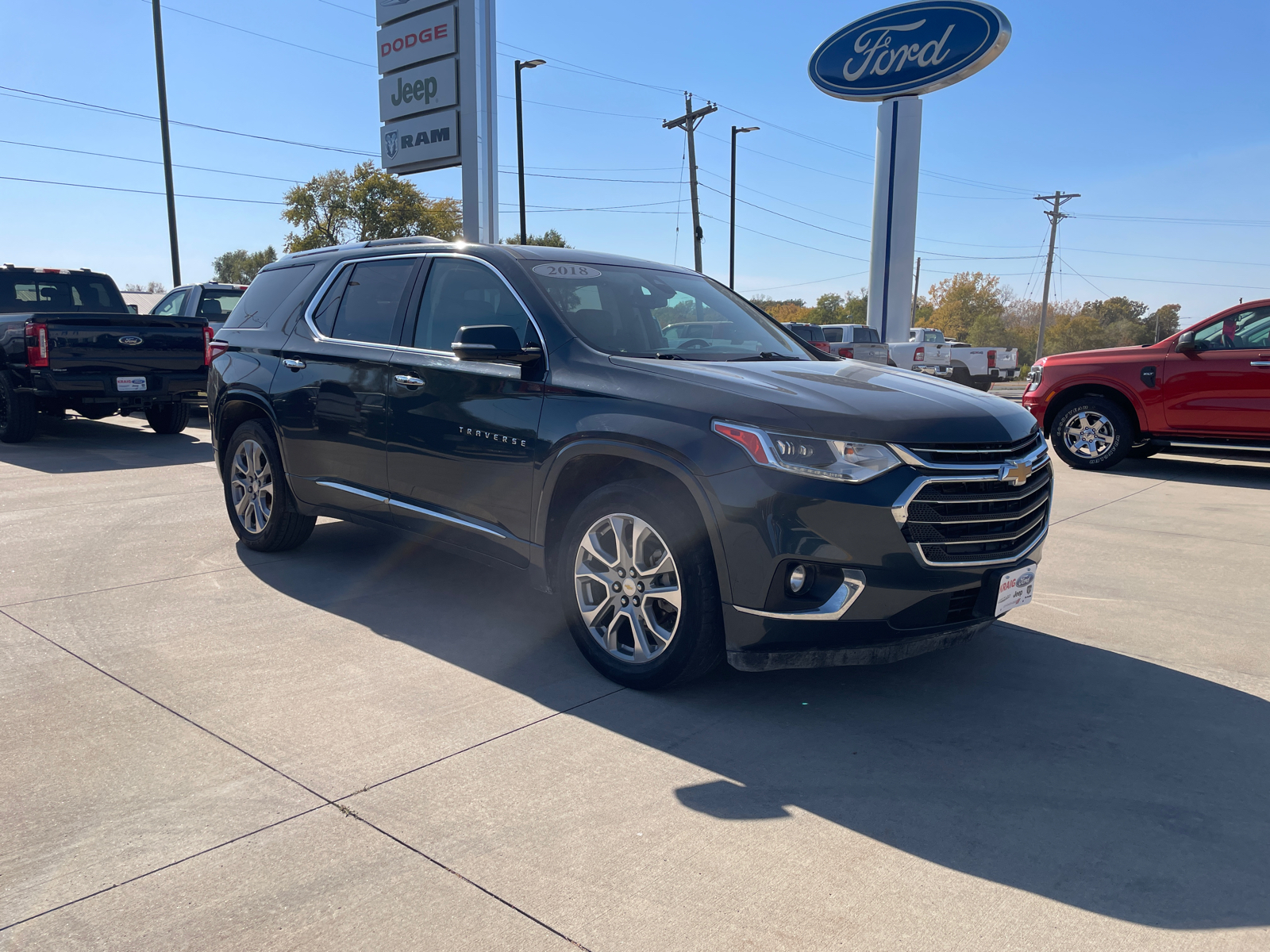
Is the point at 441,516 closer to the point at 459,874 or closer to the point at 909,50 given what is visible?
the point at 459,874

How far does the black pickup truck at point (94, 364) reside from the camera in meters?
10.4

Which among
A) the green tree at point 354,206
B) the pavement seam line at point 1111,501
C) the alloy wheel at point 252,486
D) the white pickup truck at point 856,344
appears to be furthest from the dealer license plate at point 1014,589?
the green tree at point 354,206

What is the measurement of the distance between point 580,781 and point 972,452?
5.96 ft

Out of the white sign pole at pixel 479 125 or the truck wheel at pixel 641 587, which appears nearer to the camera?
the truck wheel at pixel 641 587

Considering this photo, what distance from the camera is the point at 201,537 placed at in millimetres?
6434

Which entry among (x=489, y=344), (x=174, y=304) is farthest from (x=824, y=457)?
(x=174, y=304)

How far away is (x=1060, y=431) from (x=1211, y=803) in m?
8.18

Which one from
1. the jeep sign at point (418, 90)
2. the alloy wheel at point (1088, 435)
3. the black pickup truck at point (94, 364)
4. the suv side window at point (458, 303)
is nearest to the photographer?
the suv side window at point (458, 303)

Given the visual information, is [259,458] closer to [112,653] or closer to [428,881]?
[112,653]

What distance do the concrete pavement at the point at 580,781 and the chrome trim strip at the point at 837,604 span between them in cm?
46

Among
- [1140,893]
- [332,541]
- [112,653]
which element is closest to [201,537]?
[332,541]

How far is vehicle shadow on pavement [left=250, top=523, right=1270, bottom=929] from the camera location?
2627 mm

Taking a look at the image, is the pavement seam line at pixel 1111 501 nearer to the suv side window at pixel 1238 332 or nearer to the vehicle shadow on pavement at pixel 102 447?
the suv side window at pixel 1238 332

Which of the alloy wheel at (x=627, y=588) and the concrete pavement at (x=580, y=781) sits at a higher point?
the alloy wheel at (x=627, y=588)
